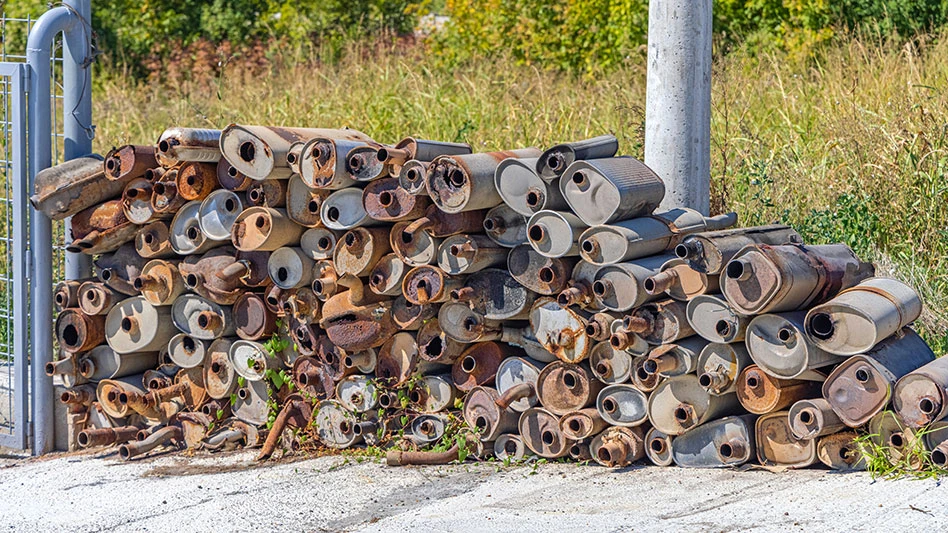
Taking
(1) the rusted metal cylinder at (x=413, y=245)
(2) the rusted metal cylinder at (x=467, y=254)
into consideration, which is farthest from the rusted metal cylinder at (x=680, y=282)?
(1) the rusted metal cylinder at (x=413, y=245)

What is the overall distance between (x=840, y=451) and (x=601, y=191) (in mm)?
1249

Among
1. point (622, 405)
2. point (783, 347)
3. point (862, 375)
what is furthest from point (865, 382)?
point (622, 405)

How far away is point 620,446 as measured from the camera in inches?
160

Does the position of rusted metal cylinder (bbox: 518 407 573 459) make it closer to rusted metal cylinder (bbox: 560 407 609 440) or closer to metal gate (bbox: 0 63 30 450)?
rusted metal cylinder (bbox: 560 407 609 440)

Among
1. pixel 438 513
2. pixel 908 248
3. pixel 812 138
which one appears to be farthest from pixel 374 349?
pixel 812 138

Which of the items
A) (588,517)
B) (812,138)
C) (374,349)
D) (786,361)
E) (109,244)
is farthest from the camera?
(812,138)

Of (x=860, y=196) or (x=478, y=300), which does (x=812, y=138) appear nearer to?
(x=860, y=196)

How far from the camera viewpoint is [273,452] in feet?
15.2

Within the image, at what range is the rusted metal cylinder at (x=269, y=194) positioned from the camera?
4.45 meters

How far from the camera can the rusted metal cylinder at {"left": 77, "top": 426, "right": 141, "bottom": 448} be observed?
193 inches

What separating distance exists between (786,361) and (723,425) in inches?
14.3

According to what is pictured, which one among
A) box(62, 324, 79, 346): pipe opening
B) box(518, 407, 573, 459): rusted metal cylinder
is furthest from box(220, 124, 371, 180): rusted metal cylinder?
box(518, 407, 573, 459): rusted metal cylinder

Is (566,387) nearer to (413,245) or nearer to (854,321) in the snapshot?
(413,245)

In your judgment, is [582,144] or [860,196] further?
[860,196]
